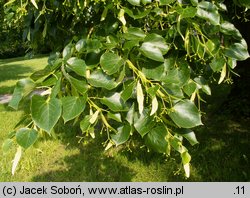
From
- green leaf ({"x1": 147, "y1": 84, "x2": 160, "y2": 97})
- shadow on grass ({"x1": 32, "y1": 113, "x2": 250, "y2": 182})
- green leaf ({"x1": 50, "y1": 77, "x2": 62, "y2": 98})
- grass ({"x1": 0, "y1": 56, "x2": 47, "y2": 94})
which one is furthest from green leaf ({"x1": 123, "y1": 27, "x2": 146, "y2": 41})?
grass ({"x1": 0, "y1": 56, "x2": 47, "y2": 94})

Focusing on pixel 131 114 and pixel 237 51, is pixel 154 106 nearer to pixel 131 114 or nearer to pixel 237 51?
pixel 131 114

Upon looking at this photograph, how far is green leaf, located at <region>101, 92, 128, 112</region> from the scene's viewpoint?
145 centimetres

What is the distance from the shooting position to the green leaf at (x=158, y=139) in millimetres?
1442

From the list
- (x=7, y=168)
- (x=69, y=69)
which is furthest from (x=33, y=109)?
(x=7, y=168)

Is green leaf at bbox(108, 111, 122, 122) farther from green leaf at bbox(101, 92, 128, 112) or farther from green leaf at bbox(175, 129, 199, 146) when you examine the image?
green leaf at bbox(175, 129, 199, 146)

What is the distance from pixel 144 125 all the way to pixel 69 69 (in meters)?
0.36

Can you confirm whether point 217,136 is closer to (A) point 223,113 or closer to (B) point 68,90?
(A) point 223,113

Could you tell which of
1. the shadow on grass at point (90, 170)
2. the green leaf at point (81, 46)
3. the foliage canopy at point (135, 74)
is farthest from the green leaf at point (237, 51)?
the shadow on grass at point (90, 170)

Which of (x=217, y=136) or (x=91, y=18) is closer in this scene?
(x=91, y=18)

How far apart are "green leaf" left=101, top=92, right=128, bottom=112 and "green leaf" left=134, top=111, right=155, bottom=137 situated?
8 centimetres

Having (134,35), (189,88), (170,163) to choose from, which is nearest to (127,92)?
(134,35)

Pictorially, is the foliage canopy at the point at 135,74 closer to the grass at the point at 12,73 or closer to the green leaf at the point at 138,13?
the green leaf at the point at 138,13

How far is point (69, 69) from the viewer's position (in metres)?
1.43

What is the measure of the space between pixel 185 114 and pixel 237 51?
17.9 inches
